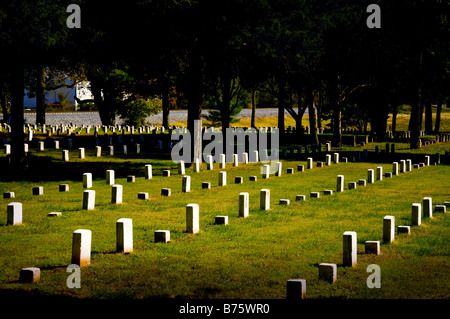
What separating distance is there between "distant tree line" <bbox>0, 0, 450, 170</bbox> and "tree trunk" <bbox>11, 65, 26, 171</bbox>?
37 mm

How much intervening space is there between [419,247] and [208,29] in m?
17.1

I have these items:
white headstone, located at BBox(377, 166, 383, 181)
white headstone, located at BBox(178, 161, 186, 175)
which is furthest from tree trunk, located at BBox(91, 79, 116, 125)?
white headstone, located at BBox(377, 166, 383, 181)

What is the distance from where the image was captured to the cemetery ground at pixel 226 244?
8.48 m

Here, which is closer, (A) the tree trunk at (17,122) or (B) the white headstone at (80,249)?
(B) the white headstone at (80,249)

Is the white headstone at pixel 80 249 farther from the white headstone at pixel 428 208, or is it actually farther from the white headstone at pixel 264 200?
the white headstone at pixel 428 208

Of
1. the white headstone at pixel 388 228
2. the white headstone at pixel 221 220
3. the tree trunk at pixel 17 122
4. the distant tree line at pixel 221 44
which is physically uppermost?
the distant tree line at pixel 221 44

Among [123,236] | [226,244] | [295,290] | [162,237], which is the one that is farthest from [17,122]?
[295,290]

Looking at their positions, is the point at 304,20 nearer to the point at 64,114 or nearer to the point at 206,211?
the point at 206,211

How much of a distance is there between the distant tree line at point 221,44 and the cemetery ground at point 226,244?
5.69m

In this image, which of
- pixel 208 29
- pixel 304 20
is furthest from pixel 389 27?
pixel 208 29

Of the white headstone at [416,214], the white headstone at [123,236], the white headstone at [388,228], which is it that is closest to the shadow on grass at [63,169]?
the white headstone at [123,236]

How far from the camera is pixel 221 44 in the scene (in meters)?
27.1

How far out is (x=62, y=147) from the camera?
3098 cm

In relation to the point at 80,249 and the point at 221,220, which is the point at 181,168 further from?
the point at 80,249
